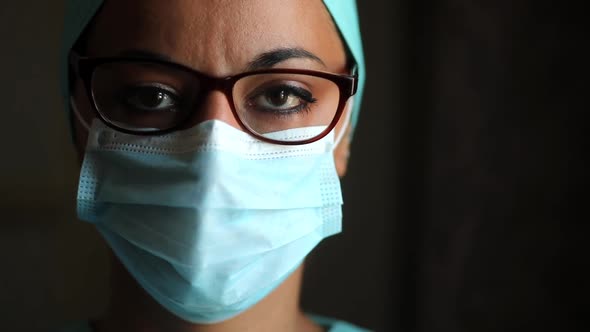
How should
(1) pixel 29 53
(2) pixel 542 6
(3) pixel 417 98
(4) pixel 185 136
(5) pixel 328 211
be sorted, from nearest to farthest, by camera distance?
1. (4) pixel 185 136
2. (5) pixel 328 211
3. (2) pixel 542 6
4. (1) pixel 29 53
5. (3) pixel 417 98

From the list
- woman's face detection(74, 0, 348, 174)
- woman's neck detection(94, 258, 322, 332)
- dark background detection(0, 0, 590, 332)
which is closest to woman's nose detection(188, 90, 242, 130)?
woman's face detection(74, 0, 348, 174)

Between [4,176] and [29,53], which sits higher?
[29,53]

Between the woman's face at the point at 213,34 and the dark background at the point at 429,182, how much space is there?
562mm

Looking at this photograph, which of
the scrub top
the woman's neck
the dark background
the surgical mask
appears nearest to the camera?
the surgical mask

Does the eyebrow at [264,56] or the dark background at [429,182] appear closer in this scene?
the eyebrow at [264,56]

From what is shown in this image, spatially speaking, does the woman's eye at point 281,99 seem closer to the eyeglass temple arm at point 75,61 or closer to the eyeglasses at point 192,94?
the eyeglasses at point 192,94

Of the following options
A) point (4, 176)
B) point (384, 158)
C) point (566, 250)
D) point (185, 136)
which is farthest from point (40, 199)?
point (566, 250)

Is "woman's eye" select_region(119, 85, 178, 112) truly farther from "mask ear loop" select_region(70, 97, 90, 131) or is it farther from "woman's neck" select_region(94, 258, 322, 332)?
"woman's neck" select_region(94, 258, 322, 332)

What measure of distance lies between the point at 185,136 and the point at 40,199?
2.36 feet

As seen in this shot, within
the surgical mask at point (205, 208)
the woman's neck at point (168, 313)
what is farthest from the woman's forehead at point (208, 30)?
the woman's neck at point (168, 313)

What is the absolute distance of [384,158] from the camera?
4.81 feet

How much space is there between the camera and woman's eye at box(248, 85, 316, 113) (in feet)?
2.83

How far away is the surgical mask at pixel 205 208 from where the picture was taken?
0.77 metres

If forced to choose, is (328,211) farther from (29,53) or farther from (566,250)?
(29,53)
